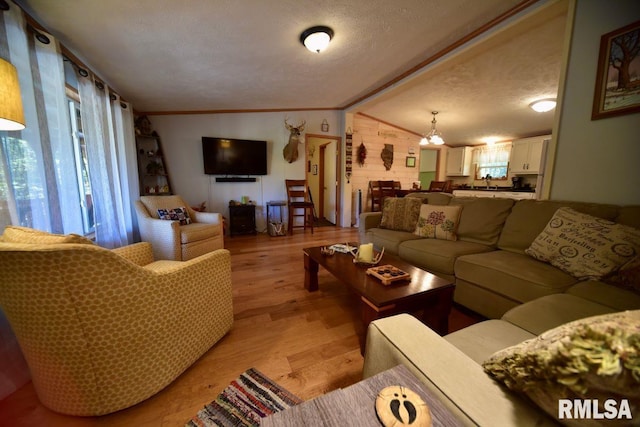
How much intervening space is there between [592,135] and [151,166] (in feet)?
17.4

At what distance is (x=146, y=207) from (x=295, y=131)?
2670 mm

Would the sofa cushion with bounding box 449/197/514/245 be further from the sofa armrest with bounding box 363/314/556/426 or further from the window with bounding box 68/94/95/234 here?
the window with bounding box 68/94/95/234

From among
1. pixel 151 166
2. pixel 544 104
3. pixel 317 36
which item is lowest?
pixel 151 166

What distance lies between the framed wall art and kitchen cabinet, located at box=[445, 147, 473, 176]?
4.40 metres

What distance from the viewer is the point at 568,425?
42 cm

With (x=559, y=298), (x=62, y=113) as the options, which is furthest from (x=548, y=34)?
(x=62, y=113)

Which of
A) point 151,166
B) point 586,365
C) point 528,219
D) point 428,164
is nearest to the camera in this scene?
point 586,365

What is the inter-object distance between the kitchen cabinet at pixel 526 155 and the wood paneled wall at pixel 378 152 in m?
1.87

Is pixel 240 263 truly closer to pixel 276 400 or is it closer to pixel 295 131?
pixel 276 400

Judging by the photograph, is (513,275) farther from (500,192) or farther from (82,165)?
(500,192)

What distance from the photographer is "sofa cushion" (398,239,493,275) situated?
1773 mm

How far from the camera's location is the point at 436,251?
1863 mm

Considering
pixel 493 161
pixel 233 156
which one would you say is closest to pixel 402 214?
pixel 233 156

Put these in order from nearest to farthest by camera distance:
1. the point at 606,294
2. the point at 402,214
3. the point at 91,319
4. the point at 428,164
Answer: the point at 91,319 → the point at 606,294 → the point at 402,214 → the point at 428,164
